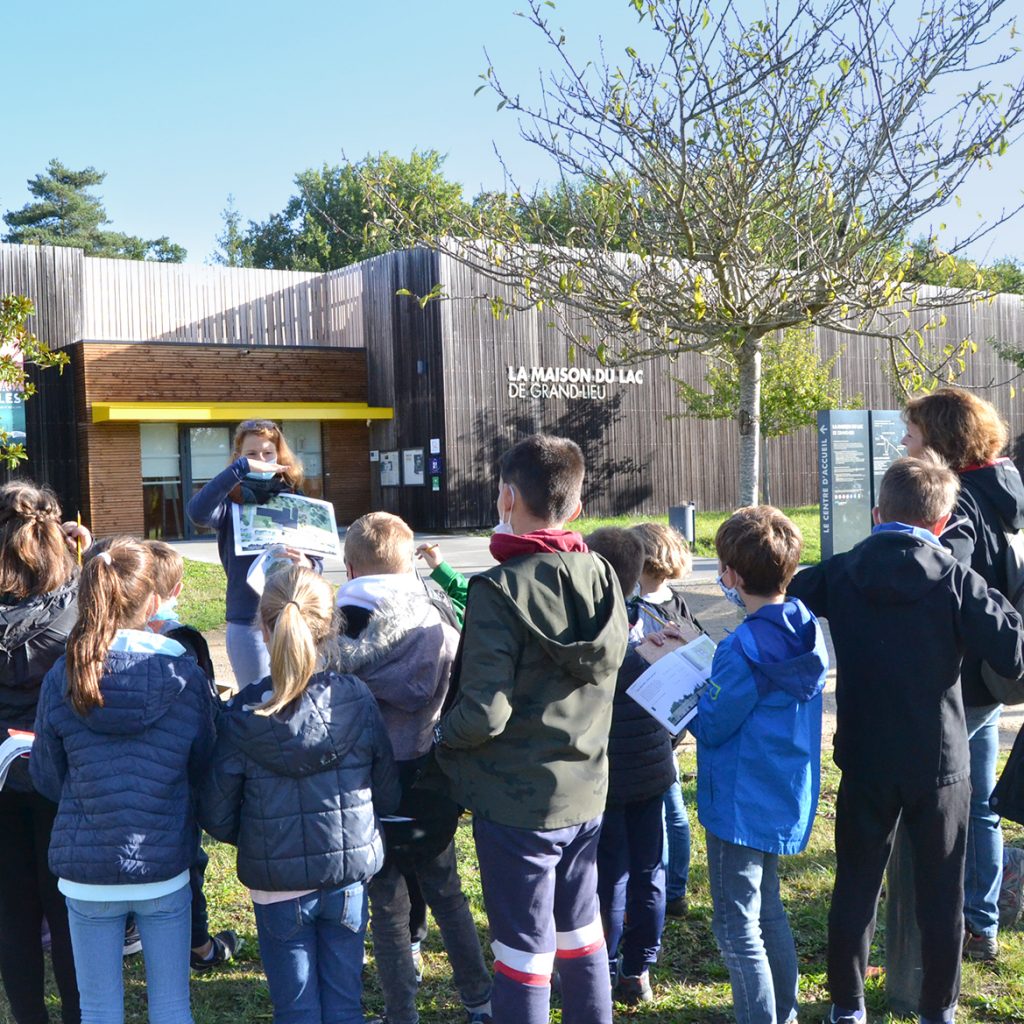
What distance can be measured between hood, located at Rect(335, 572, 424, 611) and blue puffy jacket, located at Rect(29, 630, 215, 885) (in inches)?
22.9

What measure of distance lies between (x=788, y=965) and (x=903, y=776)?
0.71 meters

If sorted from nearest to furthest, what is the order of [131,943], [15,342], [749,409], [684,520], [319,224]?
[131,943]
[15,342]
[749,409]
[684,520]
[319,224]

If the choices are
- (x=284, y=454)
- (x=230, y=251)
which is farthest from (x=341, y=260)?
(x=284, y=454)

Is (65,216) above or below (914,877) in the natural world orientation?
above

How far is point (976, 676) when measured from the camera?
352cm

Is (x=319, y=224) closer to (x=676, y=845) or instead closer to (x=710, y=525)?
(x=710, y=525)

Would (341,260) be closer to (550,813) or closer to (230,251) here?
(230,251)

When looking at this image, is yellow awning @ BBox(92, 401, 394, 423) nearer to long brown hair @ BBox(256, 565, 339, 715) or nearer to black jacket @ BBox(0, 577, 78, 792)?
black jacket @ BBox(0, 577, 78, 792)

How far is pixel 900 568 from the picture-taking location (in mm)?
3025

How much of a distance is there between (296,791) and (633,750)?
120 cm

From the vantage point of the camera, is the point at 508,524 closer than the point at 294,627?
No

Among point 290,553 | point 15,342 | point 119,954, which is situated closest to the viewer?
point 119,954

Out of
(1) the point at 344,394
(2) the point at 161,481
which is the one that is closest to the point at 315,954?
(2) the point at 161,481


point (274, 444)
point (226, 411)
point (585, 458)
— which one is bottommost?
point (585, 458)
